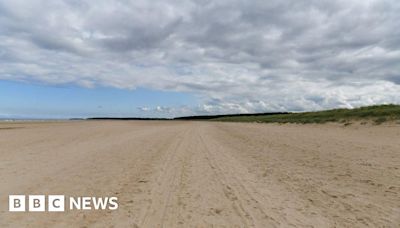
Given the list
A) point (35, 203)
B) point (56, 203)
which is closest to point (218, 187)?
point (56, 203)

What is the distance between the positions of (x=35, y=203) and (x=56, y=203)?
41cm

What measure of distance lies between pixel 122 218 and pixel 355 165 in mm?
8039

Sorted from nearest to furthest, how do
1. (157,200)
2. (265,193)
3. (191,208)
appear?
(191,208)
(157,200)
(265,193)

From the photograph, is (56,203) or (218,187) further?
(218,187)

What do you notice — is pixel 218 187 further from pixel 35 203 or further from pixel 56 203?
pixel 35 203

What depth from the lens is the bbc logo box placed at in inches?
256

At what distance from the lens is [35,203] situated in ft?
22.5

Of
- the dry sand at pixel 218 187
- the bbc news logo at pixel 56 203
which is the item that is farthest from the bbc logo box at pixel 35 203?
the dry sand at pixel 218 187

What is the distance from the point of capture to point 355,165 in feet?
36.1

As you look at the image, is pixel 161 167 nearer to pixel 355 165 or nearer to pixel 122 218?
pixel 122 218

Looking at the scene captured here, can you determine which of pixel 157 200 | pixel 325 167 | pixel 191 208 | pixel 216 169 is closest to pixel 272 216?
pixel 191 208

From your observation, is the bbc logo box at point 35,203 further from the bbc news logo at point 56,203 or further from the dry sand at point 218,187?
the dry sand at point 218,187

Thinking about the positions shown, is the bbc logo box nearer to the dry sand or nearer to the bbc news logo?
the bbc news logo

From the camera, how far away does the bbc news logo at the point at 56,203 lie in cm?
655
